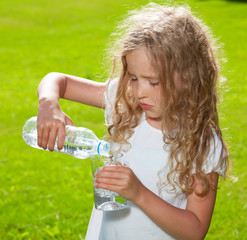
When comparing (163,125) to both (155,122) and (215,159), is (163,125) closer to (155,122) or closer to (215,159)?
(155,122)

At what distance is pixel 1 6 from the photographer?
62.3 feet

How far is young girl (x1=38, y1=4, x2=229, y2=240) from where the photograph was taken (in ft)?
7.47

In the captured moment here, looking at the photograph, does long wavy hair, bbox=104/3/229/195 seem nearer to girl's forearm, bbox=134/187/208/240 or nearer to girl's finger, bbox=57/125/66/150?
girl's forearm, bbox=134/187/208/240

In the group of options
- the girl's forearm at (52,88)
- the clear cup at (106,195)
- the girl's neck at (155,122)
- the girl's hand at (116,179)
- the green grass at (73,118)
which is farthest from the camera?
the green grass at (73,118)

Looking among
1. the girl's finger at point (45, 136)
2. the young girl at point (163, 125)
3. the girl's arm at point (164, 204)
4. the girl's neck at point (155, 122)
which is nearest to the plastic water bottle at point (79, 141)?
the young girl at point (163, 125)

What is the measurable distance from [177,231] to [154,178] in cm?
32

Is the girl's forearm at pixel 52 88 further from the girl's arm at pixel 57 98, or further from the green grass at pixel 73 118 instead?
the green grass at pixel 73 118

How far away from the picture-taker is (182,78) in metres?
2.40

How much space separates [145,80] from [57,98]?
0.48m

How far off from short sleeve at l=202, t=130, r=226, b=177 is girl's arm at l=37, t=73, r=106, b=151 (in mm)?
715

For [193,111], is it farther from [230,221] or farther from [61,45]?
[61,45]

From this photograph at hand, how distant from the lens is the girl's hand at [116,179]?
2.04 metres

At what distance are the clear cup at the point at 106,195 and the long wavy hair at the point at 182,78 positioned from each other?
0.29 m

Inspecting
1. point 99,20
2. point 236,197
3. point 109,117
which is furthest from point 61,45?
point 109,117
